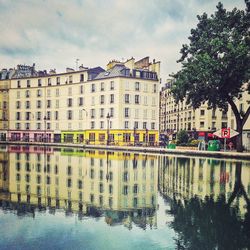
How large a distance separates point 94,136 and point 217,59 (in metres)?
34.9

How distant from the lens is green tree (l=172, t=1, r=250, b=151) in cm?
2872

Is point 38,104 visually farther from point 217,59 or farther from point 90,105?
point 217,59

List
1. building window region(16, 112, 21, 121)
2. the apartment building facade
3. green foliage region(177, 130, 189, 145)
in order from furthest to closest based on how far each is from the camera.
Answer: building window region(16, 112, 21, 121) → the apartment building facade → green foliage region(177, 130, 189, 145)

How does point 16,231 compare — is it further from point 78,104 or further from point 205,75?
point 78,104

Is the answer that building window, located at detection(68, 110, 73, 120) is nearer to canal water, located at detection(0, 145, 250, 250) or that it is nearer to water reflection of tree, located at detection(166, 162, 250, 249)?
canal water, located at detection(0, 145, 250, 250)

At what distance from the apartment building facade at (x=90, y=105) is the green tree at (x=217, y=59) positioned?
20778 mm

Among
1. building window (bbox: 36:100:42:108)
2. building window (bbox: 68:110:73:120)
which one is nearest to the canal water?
building window (bbox: 68:110:73:120)

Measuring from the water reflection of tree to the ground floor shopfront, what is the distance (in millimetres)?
38521

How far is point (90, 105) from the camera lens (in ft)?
195

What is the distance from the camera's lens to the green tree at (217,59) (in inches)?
1131

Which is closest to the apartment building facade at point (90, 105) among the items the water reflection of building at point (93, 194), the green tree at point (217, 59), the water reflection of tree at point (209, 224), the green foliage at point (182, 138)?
the green foliage at point (182, 138)

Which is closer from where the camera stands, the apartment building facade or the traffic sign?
the traffic sign

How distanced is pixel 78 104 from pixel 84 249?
57263mm

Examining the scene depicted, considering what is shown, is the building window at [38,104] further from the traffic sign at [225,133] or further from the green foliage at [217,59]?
the traffic sign at [225,133]
